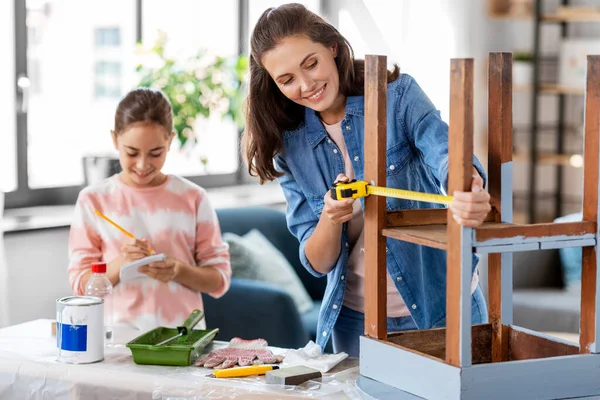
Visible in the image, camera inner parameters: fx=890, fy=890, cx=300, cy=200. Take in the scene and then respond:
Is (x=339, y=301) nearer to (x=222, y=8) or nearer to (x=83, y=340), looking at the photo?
(x=83, y=340)

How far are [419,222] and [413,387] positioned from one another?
0.28m

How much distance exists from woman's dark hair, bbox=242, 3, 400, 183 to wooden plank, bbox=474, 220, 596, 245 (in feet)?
1.67

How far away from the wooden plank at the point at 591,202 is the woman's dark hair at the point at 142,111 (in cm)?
109

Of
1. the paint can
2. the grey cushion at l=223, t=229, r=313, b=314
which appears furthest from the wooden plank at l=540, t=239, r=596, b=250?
the grey cushion at l=223, t=229, r=313, b=314

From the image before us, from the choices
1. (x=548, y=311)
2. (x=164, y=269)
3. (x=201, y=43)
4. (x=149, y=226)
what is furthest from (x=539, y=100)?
(x=164, y=269)

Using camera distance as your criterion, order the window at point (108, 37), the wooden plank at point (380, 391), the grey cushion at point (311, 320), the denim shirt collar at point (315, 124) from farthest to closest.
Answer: the window at point (108, 37)
the grey cushion at point (311, 320)
the denim shirt collar at point (315, 124)
the wooden plank at point (380, 391)

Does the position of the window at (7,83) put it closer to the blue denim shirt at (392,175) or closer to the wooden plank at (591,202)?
the blue denim shirt at (392,175)

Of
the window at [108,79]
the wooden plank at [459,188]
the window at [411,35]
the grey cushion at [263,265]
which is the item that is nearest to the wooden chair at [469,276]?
the wooden plank at [459,188]

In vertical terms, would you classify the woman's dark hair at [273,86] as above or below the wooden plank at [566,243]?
above

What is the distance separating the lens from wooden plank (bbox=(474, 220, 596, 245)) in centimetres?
130

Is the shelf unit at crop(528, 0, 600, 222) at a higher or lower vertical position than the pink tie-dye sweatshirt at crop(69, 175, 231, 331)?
higher

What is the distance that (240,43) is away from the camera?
15.4 ft

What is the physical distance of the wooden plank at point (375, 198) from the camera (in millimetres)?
1458

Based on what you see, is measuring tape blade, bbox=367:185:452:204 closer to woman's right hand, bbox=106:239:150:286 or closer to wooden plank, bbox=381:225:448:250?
wooden plank, bbox=381:225:448:250
